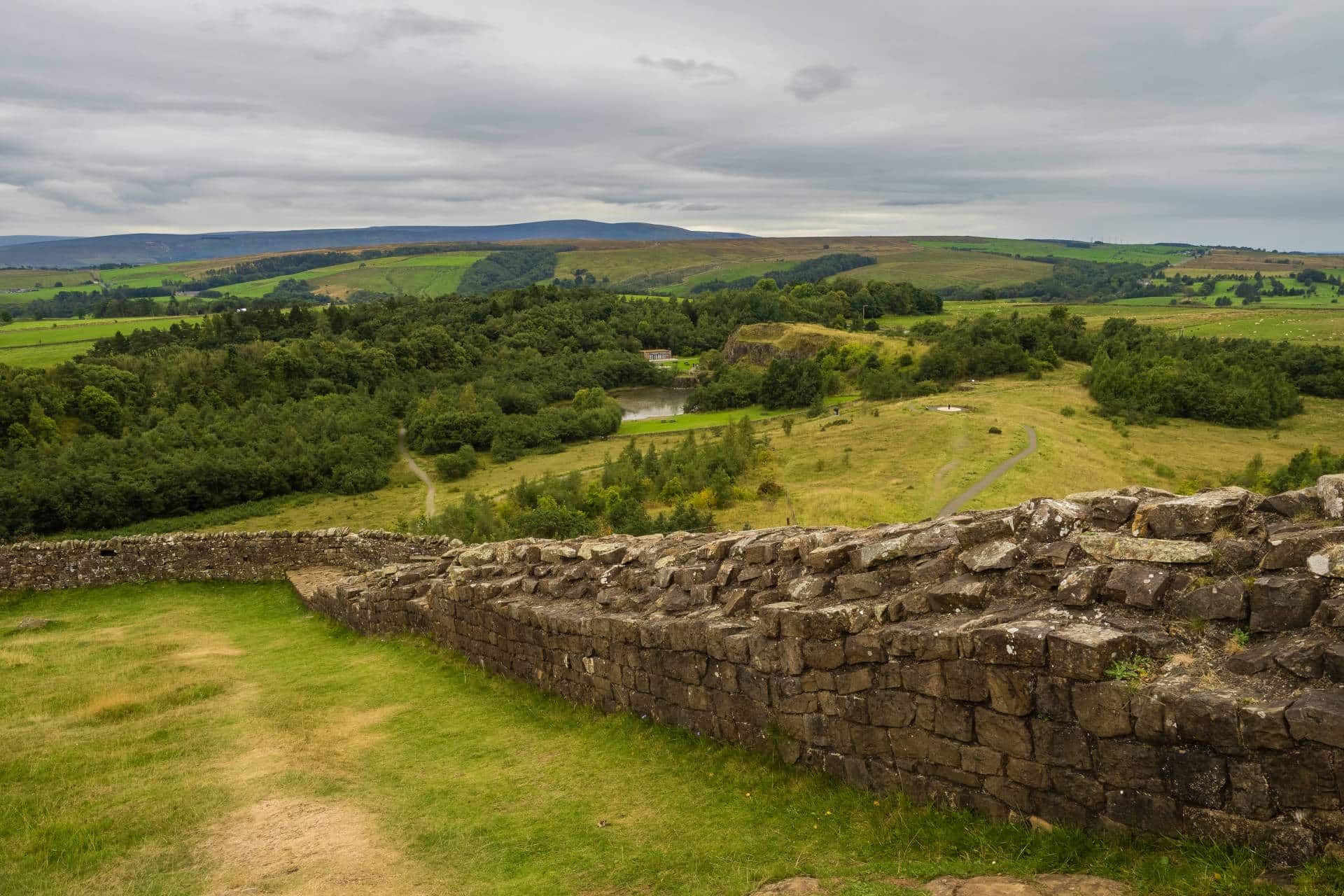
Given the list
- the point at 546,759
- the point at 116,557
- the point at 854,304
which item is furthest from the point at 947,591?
the point at 854,304

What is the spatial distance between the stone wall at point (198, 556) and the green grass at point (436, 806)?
30.5 ft

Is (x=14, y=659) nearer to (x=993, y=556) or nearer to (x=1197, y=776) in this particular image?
(x=993, y=556)

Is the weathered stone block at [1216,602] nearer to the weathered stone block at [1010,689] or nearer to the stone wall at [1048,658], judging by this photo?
the stone wall at [1048,658]

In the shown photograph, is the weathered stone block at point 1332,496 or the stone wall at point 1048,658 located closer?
the stone wall at point 1048,658

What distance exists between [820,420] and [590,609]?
7771 cm

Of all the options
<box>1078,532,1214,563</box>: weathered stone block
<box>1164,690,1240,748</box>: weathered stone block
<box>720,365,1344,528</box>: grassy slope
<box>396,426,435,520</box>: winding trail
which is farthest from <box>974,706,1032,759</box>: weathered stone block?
<box>396,426,435,520</box>: winding trail

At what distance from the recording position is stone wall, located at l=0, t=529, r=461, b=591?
78.1 ft

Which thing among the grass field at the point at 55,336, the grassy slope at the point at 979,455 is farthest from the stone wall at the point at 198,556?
the grass field at the point at 55,336

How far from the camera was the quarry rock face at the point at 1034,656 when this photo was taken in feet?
20.4

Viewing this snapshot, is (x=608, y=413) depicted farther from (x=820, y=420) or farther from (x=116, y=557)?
(x=116, y=557)

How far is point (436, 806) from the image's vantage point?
946cm

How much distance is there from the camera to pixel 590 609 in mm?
12586

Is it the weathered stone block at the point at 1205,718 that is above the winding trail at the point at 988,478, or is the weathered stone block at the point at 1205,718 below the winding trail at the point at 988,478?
above

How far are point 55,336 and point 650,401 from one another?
8296 cm
